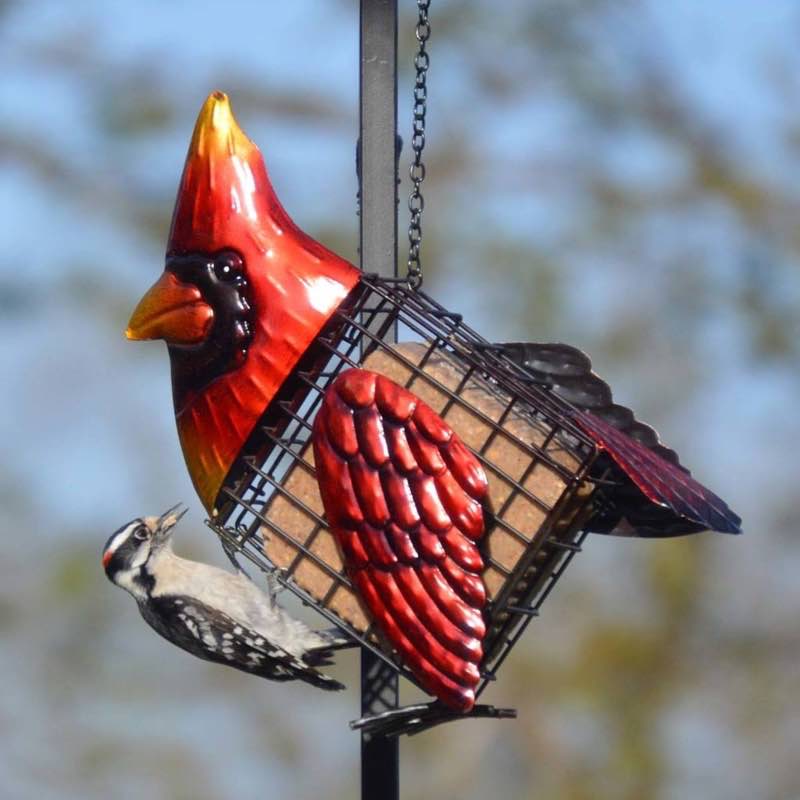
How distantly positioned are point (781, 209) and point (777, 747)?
8.00ft

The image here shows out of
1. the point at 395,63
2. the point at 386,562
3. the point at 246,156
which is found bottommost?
the point at 386,562

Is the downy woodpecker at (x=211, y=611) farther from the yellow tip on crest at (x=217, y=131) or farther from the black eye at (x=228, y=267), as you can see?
the yellow tip on crest at (x=217, y=131)

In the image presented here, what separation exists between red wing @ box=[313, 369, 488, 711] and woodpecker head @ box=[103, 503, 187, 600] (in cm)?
70

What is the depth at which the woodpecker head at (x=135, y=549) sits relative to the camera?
2924 millimetres

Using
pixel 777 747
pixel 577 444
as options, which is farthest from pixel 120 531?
pixel 777 747

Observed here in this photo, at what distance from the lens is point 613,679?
6.98 metres

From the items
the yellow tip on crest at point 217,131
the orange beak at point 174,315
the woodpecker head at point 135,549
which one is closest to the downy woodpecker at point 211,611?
the woodpecker head at point 135,549

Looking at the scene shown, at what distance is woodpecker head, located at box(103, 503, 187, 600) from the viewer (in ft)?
9.59

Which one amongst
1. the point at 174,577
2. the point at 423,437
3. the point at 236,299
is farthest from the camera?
the point at 174,577

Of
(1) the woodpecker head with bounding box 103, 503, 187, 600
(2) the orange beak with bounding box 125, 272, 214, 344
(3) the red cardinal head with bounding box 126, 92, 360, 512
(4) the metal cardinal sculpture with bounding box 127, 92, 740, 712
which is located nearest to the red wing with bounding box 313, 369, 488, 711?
(4) the metal cardinal sculpture with bounding box 127, 92, 740, 712

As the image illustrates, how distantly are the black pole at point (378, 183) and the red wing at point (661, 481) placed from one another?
1.40 feet

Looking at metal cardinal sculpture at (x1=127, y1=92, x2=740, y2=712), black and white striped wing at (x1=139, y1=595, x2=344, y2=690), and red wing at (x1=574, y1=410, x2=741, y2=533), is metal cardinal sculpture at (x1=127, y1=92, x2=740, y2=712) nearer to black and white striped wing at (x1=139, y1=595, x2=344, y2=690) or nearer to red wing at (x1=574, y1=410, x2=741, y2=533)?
red wing at (x1=574, y1=410, x2=741, y2=533)

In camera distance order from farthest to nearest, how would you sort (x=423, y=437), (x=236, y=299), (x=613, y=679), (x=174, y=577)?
(x=613, y=679) < (x=174, y=577) < (x=236, y=299) < (x=423, y=437)

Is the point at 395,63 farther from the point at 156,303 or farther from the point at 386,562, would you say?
the point at 386,562
